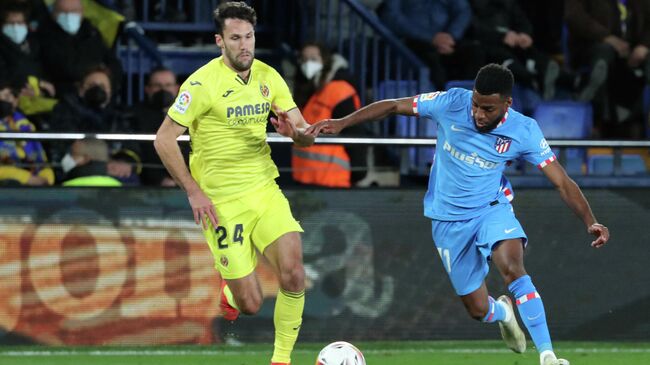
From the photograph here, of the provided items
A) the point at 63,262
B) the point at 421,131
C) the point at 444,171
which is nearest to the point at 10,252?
the point at 63,262

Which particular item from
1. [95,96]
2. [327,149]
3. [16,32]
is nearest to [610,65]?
[327,149]

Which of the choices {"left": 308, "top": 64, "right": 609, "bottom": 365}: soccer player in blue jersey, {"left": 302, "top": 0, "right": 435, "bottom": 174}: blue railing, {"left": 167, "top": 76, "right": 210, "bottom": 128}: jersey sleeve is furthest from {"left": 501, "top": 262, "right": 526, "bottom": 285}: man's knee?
{"left": 302, "top": 0, "right": 435, "bottom": 174}: blue railing

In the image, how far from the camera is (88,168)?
1127 centimetres

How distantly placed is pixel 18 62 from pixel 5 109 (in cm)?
94

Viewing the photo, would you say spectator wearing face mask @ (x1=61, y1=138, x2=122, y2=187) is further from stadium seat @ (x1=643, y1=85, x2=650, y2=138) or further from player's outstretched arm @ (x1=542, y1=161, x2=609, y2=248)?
stadium seat @ (x1=643, y1=85, x2=650, y2=138)

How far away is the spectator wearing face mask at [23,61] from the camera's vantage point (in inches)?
507

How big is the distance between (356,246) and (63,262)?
214cm

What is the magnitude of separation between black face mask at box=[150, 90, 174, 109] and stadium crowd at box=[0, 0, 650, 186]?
11mm

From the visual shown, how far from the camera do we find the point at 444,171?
9469 millimetres

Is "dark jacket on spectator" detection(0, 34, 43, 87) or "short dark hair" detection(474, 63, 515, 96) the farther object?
"dark jacket on spectator" detection(0, 34, 43, 87)

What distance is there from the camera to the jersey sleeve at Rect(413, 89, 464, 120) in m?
9.34

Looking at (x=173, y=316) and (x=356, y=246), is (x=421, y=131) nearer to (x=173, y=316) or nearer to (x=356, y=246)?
(x=356, y=246)

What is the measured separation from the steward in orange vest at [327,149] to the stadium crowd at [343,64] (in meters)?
0.04

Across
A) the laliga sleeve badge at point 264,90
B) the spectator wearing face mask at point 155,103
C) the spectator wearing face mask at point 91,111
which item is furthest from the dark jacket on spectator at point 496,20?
the laliga sleeve badge at point 264,90
